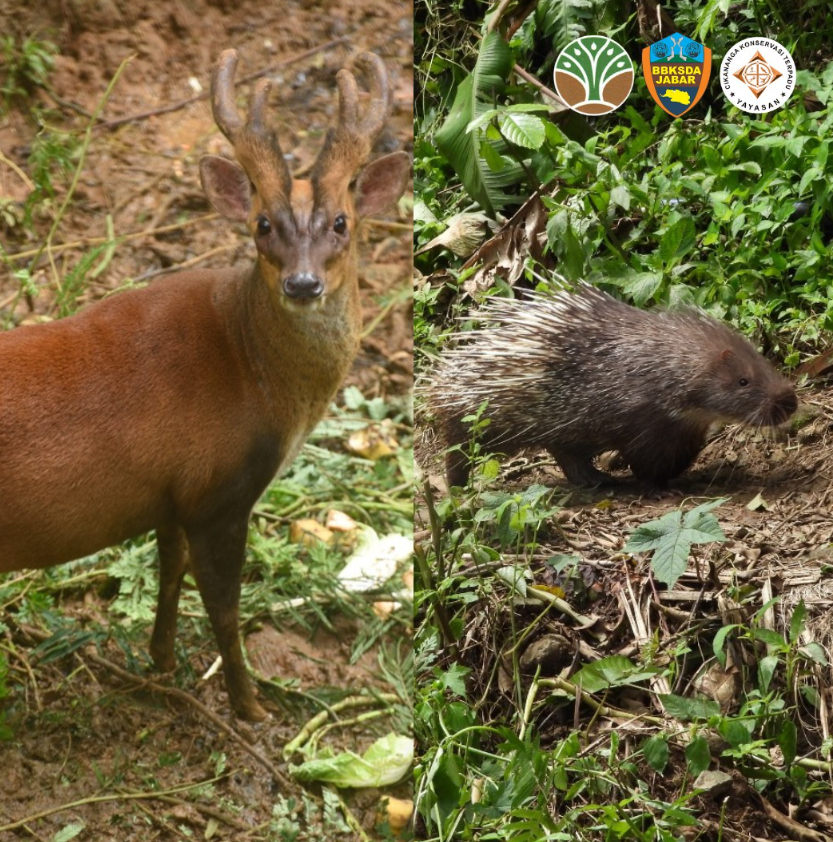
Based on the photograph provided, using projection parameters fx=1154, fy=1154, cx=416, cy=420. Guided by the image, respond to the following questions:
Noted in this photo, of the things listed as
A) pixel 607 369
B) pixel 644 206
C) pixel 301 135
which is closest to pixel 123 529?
pixel 301 135

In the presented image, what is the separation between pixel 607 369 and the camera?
71.1 inches

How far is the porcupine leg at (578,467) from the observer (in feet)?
5.72

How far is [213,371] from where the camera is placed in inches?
67.8

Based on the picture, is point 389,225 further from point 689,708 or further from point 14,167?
point 689,708

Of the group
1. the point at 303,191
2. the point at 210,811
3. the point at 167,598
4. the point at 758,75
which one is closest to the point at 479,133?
the point at 303,191

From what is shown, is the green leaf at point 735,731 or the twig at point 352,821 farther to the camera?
the twig at point 352,821

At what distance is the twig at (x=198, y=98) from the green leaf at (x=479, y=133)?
248mm

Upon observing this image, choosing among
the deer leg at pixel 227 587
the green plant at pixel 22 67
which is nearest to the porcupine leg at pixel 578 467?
the deer leg at pixel 227 587

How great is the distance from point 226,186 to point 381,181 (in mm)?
220

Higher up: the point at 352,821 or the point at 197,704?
the point at 197,704

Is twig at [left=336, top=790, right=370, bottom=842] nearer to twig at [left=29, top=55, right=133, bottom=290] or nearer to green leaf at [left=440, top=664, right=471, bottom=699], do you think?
green leaf at [left=440, top=664, right=471, bottom=699]

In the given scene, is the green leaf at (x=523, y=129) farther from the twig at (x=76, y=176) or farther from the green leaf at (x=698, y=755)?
the green leaf at (x=698, y=755)

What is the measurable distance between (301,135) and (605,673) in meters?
0.91

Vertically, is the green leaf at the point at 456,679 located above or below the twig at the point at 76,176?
below
